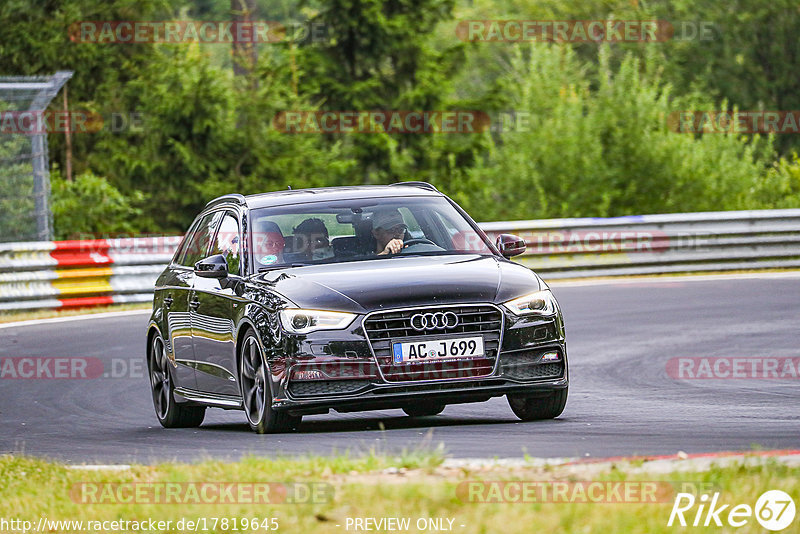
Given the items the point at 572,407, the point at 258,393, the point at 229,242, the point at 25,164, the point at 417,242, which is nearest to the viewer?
the point at 258,393

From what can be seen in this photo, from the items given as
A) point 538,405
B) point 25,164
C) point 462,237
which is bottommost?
point 25,164

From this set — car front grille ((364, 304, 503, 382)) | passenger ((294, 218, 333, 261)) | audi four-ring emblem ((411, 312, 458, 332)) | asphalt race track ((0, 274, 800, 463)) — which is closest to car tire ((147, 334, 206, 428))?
asphalt race track ((0, 274, 800, 463))

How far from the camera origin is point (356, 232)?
1023cm

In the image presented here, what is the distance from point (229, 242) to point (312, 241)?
32.7 inches

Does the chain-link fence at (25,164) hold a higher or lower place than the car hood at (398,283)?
lower

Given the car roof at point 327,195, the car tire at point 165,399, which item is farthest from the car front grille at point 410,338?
the car tire at point 165,399

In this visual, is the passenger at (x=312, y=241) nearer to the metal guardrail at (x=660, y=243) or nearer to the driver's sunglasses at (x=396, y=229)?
the driver's sunglasses at (x=396, y=229)

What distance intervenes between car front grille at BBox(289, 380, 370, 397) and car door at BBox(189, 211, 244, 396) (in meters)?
0.97

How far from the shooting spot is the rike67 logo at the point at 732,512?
542 centimetres

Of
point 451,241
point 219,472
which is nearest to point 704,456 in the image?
point 219,472

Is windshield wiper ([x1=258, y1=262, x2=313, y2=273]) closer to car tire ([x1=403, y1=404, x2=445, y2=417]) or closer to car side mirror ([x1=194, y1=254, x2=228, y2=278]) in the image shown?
car side mirror ([x1=194, y1=254, x2=228, y2=278])

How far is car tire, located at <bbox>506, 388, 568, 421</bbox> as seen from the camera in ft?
32.1

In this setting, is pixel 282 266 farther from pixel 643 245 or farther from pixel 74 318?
pixel 643 245

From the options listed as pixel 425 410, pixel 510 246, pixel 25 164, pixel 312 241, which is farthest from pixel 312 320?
pixel 25 164
